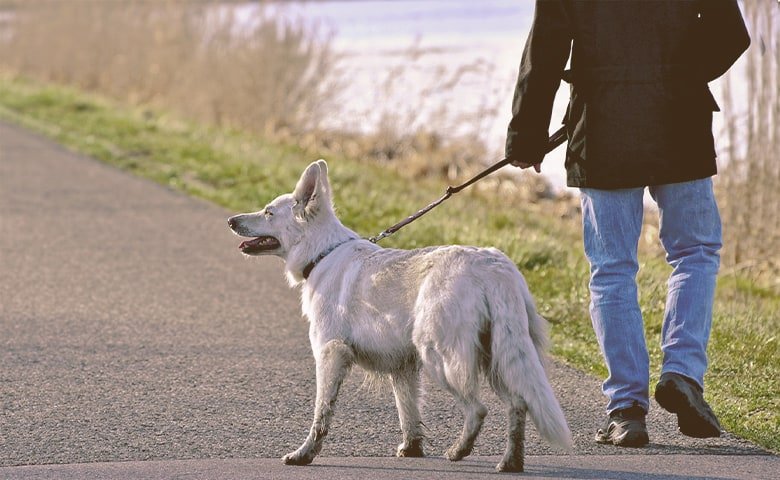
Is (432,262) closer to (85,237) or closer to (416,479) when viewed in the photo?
(416,479)

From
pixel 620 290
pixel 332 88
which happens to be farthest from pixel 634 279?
pixel 332 88

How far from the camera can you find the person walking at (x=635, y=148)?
5555 millimetres

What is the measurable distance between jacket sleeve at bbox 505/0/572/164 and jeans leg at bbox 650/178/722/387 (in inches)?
22.3

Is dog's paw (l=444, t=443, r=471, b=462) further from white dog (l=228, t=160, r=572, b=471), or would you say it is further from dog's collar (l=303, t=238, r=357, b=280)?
dog's collar (l=303, t=238, r=357, b=280)

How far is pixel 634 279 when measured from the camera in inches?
225

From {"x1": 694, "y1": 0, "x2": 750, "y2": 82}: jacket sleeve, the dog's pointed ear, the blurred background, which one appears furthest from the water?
the dog's pointed ear

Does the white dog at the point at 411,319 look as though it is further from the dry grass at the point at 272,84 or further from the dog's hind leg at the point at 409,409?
the dry grass at the point at 272,84

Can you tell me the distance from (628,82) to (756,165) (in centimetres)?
522

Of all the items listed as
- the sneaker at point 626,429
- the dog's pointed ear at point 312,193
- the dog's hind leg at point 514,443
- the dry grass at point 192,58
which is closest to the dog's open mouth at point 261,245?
the dog's pointed ear at point 312,193

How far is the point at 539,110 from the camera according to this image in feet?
18.3

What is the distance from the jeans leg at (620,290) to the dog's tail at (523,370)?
70 centimetres

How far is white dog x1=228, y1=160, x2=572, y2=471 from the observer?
504cm

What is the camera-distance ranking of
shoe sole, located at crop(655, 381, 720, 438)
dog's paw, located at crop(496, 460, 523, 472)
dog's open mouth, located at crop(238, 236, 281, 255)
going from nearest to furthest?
dog's paw, located at crop(496, 460, 523, 472) < shoe sole, located at crop(655, 381, 720, 438) < dog's open mouth, located at crop(238, 236, 281, 255)

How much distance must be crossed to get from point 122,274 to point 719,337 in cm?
423
